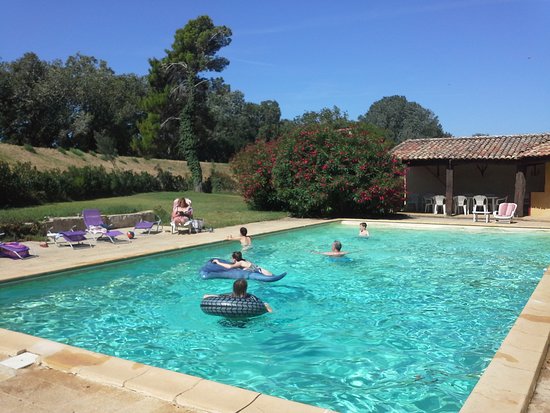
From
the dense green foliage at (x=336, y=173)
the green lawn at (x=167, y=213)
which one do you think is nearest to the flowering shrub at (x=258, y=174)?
the dense green foliage at (x=336, y=173)

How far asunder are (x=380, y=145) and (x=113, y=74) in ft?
133

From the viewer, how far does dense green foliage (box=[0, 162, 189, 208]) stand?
21.2 metres

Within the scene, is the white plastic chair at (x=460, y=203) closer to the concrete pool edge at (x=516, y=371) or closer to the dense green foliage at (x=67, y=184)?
the concrete pool edge at (x=516, y=371)

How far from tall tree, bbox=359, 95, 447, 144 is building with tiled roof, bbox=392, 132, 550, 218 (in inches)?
2009

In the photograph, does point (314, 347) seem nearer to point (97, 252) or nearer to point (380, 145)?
point (97, 252)

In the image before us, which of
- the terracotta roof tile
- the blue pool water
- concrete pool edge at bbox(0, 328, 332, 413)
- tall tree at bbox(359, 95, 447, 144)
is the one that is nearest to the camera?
concrete pool edge at bbox(0, 328, 332, 413)

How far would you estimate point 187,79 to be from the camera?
121 feet

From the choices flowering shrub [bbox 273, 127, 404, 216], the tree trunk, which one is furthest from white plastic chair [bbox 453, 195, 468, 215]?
the tree trunk

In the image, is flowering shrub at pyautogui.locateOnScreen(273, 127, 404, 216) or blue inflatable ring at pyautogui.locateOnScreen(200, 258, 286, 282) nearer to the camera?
blue inflatable ring at pyautogui.locateOnScreen(200, 258, 286, 282)

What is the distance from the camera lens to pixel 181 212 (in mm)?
14188

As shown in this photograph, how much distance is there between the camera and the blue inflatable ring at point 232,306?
6.25 metres

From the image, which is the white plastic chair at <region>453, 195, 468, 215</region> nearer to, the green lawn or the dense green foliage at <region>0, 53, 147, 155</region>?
the green lawn

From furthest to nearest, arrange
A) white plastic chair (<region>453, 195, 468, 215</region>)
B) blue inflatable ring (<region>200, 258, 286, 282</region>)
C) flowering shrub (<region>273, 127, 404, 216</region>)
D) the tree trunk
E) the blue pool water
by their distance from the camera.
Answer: the tree trunk < white plastic chair (<region>453, 195, 468, 215</region>) < flowering shrub (<region>273, 127, 404, 216</region>) < blue inflatable ring (<region>200, 258, 286, 282</region>) < the blue pool water

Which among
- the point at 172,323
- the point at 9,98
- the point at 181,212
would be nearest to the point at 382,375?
the point at 172,323
